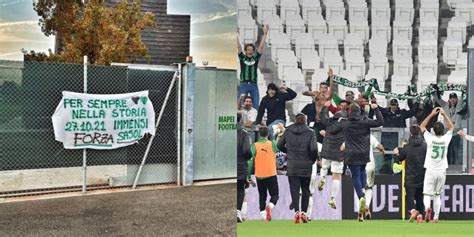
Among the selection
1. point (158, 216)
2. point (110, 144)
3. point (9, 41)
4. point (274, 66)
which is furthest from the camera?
point (110, 144)

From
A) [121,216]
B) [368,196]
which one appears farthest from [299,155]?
[121,216]

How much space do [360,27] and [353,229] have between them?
88cm

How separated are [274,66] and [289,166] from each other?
17.4 inches

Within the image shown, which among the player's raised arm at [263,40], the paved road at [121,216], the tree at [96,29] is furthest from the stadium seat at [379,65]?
the tree at [96,29]

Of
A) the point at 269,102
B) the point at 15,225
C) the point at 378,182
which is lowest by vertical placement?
the point at 15,225

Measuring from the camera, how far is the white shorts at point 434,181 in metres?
2.40

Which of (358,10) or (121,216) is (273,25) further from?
(121,216)

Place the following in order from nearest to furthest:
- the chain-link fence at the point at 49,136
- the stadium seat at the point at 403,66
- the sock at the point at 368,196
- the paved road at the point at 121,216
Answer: the stadium seat at the point at 403,66 → the sock at the point at 368,196 → the paved road at the point at 121,216 → the chain-link fence at the point at 49,136

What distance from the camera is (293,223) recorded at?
2.40m

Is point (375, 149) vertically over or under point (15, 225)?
over

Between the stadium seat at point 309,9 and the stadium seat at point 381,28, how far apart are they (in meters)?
0.24

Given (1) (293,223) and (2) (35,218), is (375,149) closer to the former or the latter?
(1) (293,223)

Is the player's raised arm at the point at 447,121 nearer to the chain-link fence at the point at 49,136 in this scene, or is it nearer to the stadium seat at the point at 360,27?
the stadium seat at the point at 360,27

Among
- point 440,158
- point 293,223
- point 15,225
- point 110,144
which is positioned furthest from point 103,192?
point 440,158
